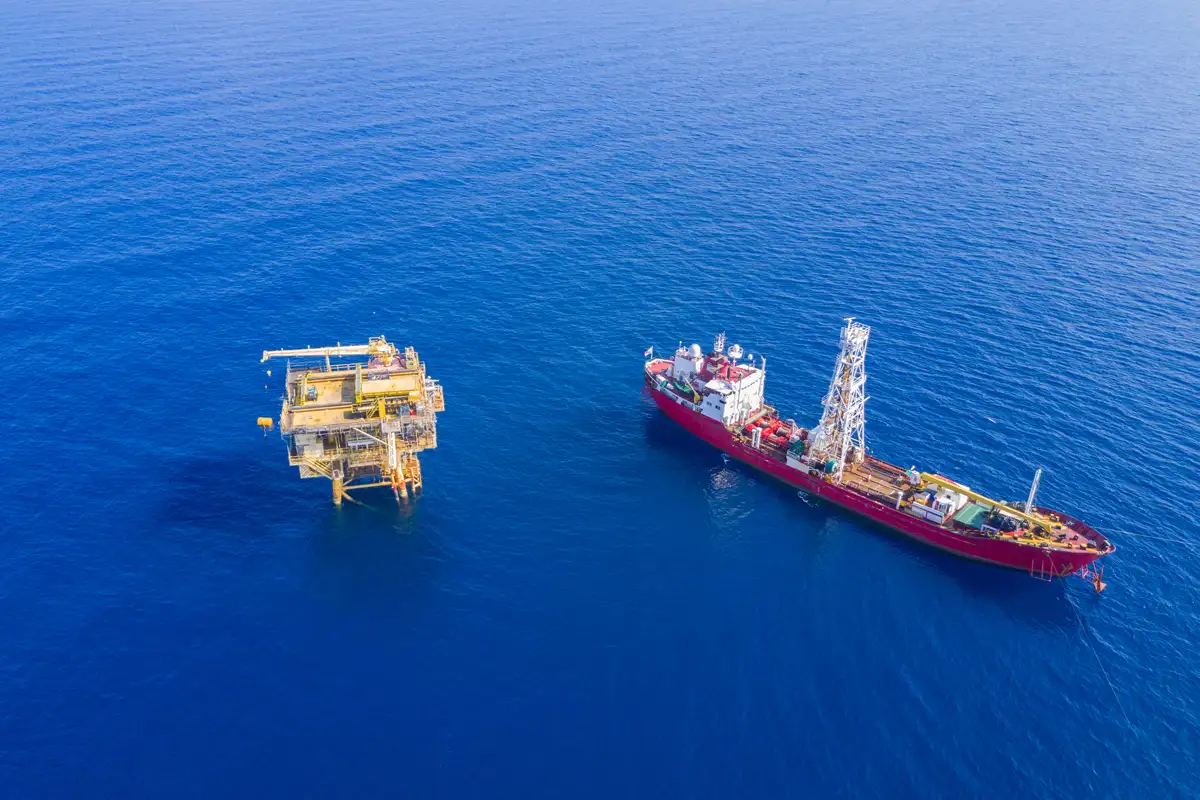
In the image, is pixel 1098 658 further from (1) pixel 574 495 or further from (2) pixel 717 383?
(1) pixel 574 495

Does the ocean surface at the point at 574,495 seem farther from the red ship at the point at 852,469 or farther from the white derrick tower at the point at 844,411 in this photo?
the white derrick tower at the point at 844,411

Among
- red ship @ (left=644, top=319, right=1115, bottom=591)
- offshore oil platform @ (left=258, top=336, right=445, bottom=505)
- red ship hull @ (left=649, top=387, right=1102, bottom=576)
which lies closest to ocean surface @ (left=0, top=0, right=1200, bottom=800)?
red ship hull @ (left=649, top=387, right=1102, bottom=576)

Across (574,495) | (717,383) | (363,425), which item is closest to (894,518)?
(717,383)

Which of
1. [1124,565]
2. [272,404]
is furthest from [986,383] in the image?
[272,404]

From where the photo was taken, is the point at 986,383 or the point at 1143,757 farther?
the point at 986,383

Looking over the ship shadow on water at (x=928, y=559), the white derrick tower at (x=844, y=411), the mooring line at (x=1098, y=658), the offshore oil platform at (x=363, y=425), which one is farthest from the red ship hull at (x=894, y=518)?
the offshore oil platform at (x=363, y=425)

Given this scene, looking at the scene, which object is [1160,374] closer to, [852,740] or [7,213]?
[852,740]
